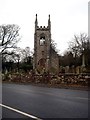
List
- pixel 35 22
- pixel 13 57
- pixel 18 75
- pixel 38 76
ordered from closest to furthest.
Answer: pixel 38 76 < pixel 18 75 < pixel 35 22 < pixel 13 57

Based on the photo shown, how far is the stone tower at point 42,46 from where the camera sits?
8394 cm

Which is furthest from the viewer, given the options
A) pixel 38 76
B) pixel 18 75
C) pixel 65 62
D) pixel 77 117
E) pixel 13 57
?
pixel 65 62

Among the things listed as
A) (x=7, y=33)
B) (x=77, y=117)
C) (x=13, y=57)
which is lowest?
(x=77, y=117)

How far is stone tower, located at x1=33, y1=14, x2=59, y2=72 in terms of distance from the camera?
275 ft

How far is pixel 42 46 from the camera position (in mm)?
86000

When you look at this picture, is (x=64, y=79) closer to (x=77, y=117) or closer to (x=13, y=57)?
(x=77, y=117)

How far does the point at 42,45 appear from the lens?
85875 mm

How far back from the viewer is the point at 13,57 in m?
92.5

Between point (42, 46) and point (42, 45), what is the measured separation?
26 centimetres

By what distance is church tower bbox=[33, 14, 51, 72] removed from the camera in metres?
83.9

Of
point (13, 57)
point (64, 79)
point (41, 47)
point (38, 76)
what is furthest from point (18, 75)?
point (13, 57)

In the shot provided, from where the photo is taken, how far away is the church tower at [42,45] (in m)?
83.9

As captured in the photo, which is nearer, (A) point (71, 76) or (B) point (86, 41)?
(A) point (71, 76)

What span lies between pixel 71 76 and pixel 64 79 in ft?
3.44
